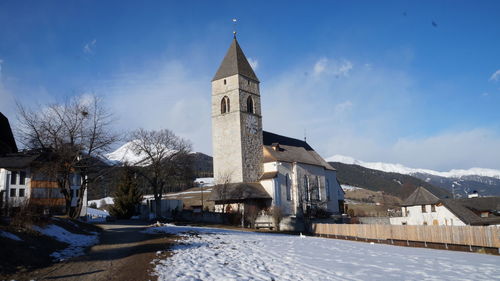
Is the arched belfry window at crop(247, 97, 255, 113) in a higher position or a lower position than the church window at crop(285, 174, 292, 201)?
higher

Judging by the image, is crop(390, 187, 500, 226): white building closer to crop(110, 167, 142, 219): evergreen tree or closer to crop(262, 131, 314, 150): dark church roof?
crop(262, 131, 314, 150): dark church roof

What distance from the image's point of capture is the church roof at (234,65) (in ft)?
167

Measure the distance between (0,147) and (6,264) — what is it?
1564cm

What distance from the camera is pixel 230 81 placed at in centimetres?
5053

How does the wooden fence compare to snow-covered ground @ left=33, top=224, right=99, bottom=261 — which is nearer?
snow-covered ground @ left=33, top=224, right=99, bottom=261

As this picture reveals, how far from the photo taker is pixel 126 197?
4738cm

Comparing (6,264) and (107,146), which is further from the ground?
(107,146)

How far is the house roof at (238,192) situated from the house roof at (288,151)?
4.93 m

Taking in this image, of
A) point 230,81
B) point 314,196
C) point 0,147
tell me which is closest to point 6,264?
point 0,147

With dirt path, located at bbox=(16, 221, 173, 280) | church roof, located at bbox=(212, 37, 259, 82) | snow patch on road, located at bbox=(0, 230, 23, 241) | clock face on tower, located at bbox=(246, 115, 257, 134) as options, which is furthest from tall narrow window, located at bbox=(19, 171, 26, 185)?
snow patch on road, located at bbox=(0, 230, 23, 241)

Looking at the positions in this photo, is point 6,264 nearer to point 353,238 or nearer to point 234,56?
point 353,238

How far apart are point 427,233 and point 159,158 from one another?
27073 mm

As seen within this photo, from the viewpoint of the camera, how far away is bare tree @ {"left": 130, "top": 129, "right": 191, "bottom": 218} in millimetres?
42250

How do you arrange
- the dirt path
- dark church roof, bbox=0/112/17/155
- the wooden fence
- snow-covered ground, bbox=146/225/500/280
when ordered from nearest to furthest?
the dirt path → snow-covered ground, bbox=146/225/500/280 → the wooden fence → dark church roof, bbox=0/112/17/155
